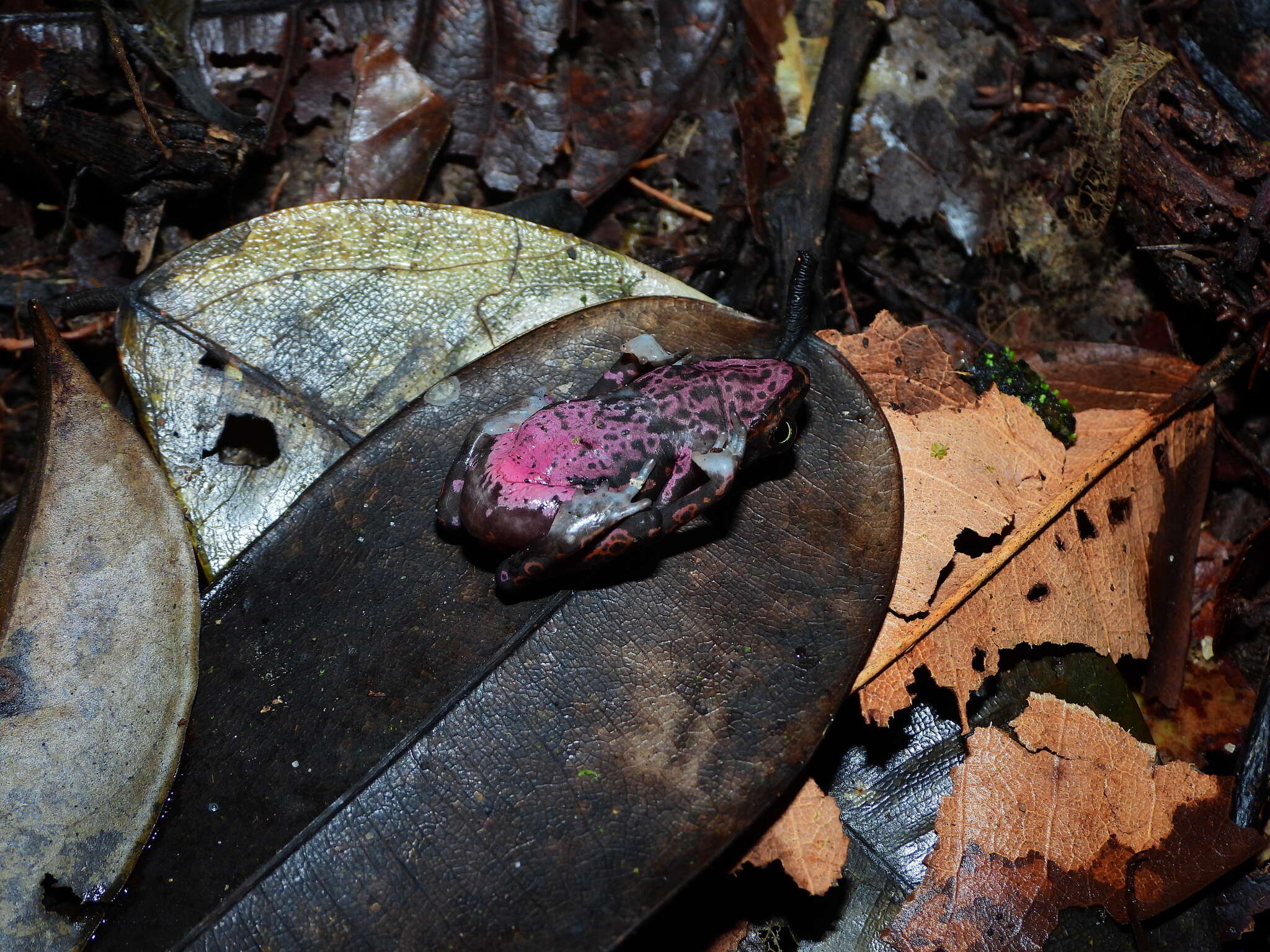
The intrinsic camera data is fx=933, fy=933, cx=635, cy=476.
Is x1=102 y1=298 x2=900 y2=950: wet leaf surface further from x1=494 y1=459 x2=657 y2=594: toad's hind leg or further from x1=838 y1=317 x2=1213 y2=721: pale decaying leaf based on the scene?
x1=838 y1=317 x2=1213 y2=721: pale decaying leaf

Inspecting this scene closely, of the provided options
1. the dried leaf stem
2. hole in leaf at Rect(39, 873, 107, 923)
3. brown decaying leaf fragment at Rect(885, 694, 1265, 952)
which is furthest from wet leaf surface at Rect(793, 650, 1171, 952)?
hole in leaf at Rect(39, 873, 107, 923)

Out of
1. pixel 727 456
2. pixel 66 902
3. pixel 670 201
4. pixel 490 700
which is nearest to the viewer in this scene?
pixel 66 902

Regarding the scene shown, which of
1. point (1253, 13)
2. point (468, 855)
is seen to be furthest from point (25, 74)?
point (1253, 13)

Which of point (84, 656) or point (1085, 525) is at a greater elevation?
point (1085, 525)

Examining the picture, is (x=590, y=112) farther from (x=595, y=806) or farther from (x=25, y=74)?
(x=595, y=806)

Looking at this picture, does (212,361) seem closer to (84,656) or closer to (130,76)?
(84,656)

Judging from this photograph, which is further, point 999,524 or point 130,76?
point 130,76

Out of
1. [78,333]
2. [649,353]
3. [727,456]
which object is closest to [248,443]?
[78,333]

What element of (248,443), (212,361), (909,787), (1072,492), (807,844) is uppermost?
(1072,492)
